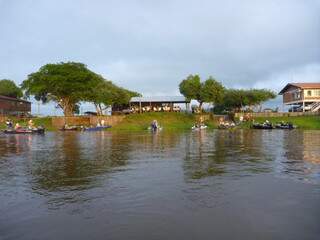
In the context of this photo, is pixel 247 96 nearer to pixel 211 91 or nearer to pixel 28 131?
pixel 211 91

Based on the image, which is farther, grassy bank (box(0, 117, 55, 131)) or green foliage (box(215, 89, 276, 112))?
green foliage (box(215, 89, 276, 112))

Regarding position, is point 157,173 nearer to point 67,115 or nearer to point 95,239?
point 95,239

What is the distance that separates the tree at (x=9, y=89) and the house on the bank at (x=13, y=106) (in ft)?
15.6

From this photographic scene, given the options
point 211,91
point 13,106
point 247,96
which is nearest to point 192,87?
point 211,91

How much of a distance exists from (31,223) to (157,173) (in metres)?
7.94

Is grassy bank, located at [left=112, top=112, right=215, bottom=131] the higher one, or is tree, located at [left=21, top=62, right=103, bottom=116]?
tree, located at [left=21, top=62, right=103, bottom=116]

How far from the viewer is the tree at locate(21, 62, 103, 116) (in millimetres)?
81500

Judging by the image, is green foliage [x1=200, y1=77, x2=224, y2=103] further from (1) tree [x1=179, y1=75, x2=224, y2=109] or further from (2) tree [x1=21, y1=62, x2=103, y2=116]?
(2) tree [x1=21, y1=62, x2=103, y2=116]

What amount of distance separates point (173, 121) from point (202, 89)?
31.7ft

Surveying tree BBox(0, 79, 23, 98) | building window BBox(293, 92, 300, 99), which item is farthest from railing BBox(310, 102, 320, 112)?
tree BBox(0, 79, 23, 98)

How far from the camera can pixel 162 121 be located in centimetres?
7844

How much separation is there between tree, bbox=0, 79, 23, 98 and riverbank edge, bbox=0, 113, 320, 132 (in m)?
34.0

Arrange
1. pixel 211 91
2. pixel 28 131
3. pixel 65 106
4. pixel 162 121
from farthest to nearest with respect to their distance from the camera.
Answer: pixel 65 106 → pixel 211 91 → pixel 162 121 → pixel 28 131

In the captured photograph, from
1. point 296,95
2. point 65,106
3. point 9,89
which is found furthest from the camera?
point 9,89
